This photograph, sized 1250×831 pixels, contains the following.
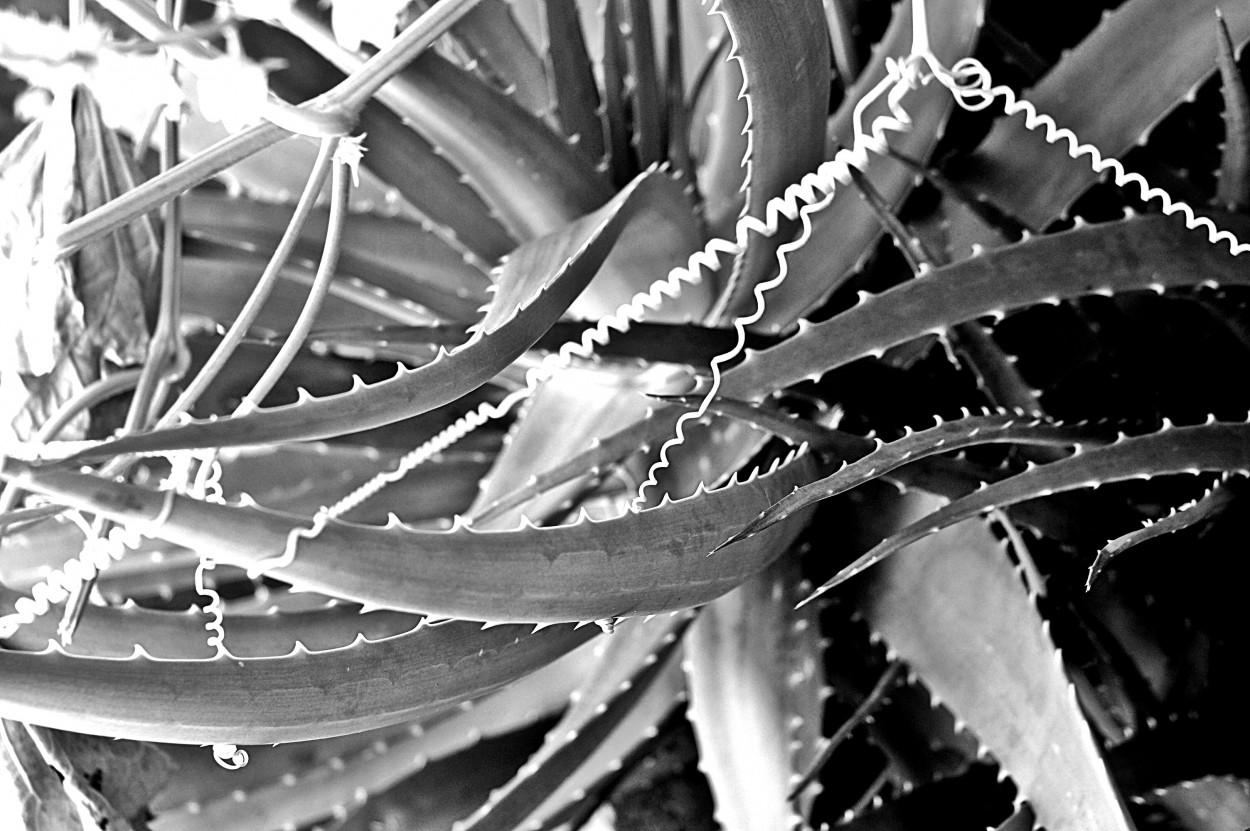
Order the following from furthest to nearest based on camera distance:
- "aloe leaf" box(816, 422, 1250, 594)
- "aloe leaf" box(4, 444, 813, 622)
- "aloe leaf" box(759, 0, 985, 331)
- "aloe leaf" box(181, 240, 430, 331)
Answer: "aloe leaf" box(181, 240, 430, 331)
"aloe leaf" box(759, 0, 985, 331)
"aloe leaf" box(816, 422, 1250, 594)
"aloe leaf" box(4, 444, 813, 622)

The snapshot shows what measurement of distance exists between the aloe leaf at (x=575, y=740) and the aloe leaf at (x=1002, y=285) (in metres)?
0.14

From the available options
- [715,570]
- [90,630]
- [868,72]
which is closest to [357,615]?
[90,630]

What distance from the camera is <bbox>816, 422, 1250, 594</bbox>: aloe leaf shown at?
1.12ft

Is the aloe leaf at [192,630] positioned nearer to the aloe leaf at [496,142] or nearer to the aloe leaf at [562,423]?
the aloe leaf at [562,423]

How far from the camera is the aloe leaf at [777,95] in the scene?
35cm

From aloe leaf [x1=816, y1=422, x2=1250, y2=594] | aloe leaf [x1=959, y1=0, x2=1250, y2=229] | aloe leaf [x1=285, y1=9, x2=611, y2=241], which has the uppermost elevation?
aloe leaf [x1=285, y1=9, x2=611, y2=241]

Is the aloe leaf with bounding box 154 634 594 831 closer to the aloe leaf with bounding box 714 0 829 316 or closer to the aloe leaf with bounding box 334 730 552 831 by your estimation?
the aloe leaf with bounding box 334 730 552 831

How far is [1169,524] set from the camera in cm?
35

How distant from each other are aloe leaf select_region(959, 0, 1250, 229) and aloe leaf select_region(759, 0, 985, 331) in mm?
28

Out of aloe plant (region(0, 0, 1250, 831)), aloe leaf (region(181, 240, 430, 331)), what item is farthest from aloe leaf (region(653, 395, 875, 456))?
aloe leaf (region(181, 240, 430, 331))

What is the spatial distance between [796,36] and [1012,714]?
24 centimetres

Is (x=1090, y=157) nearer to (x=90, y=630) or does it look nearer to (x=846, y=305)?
(x=846, y=305)

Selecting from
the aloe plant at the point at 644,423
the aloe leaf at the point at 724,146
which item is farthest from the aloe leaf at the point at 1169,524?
the aloe leaf at the point at 724,146

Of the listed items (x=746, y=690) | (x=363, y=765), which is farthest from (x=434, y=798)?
(x=746, y=690)
